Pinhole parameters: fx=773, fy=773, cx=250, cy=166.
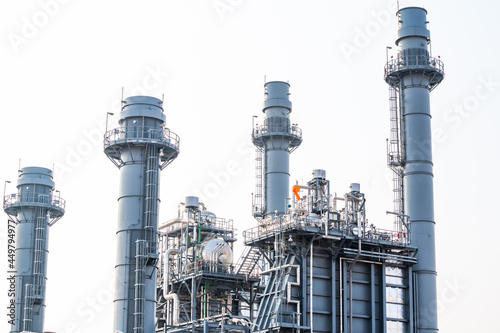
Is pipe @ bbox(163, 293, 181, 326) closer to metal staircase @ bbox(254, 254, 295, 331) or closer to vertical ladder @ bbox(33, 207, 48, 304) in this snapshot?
metal staircase @ bbox(254, 254, 295, 331)

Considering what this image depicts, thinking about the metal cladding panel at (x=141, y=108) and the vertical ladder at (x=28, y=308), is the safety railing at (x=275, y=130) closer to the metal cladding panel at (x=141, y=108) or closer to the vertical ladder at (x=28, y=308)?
the metal cladding panel at (x=141, y=108)

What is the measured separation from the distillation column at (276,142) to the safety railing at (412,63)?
15.5 meters

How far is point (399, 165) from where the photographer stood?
60.5 metres

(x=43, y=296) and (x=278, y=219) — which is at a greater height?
(x=278, y=219)

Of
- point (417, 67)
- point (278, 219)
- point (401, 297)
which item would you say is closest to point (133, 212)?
point (278, 219)

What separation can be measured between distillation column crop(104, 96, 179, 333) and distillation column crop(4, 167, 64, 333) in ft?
60.8

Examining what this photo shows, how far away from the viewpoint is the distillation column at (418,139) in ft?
187

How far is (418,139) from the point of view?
60.3 meters

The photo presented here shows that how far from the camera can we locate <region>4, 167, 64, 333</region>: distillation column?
70.8 m

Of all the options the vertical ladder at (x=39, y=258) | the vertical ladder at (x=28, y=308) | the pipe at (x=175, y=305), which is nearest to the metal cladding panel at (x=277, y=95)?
the vertical ladder at (x=39, y=258)

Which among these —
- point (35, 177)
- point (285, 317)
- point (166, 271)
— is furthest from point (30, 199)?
point (285, 317)

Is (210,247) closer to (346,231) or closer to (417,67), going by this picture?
(346,231)

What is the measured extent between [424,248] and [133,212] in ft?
71.3

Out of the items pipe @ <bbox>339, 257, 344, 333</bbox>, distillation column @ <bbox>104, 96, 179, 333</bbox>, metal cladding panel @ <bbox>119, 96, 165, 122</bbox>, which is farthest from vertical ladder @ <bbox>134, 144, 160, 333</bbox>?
pipe @ <bbox>339, 257, 344, 333</bbox>
